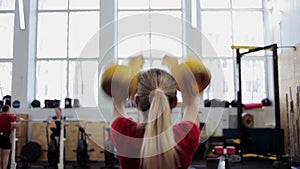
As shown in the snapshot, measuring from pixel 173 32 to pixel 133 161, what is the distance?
436mm

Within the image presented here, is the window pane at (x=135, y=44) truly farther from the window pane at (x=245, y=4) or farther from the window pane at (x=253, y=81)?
the window pane at (x=245, y=4)

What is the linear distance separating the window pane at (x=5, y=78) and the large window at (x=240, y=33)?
554 centimetres

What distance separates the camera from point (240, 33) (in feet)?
30.4

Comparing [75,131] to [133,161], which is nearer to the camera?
[133,161]

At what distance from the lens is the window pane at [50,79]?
9.20 m

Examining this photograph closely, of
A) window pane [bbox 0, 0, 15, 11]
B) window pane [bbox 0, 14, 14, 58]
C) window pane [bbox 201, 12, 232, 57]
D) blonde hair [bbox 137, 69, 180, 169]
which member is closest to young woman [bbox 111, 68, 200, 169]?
blonde hair [bbox 137, 69, 180, 169]

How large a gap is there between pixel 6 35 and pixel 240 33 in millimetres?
6666

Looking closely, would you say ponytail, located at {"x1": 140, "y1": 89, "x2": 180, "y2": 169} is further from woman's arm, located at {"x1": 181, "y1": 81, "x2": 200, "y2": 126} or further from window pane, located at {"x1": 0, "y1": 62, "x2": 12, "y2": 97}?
window pane, located at {"x1": 0, "y1": 62, "x2": 12, "y2": 97}

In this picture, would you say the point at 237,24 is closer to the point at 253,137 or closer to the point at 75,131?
the point at 253,137

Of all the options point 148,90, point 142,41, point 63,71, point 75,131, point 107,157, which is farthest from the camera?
point 63,71

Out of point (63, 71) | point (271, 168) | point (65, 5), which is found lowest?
point (271, 168)

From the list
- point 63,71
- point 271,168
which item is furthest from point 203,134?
point 63,71

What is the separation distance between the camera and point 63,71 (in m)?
9.33

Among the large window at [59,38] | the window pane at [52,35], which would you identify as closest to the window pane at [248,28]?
the large window at [59,38]
